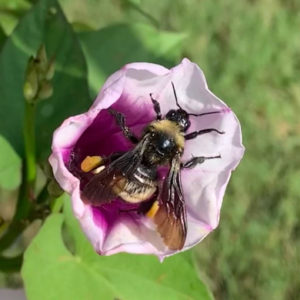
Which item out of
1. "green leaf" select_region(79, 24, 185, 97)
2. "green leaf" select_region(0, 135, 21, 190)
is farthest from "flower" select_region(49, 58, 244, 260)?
"green leaf" select_region(79, 24, 185, 97)

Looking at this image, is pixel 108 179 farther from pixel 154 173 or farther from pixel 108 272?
pixel 108 272

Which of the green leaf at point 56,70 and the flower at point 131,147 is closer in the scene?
the flower at point 131,147

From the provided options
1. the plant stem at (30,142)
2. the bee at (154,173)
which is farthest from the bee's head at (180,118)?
the plant stem at (30,142)

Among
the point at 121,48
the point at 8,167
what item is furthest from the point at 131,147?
the point at 121,48

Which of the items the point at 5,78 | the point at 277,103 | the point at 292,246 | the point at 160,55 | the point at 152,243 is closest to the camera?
the point at 152,243

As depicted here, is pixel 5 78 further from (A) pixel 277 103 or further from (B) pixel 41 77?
(A) pixel 277 103

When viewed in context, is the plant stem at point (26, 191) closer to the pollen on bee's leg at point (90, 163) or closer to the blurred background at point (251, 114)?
the pollen on bee's leg at point (90, 163)

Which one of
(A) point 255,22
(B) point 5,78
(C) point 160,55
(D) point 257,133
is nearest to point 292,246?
(D) point 257,133
